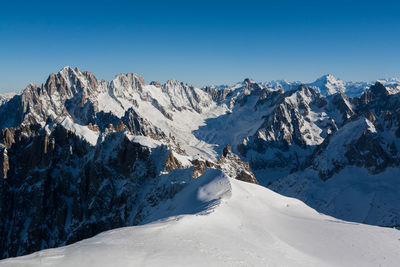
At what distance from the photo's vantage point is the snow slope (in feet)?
67.2

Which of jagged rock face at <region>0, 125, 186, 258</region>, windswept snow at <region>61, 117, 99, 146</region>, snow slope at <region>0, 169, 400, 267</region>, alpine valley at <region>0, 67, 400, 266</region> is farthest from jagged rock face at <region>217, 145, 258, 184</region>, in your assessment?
windswept snow at <region>61, 117, 99, 146</region>

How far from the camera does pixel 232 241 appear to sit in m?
27.4

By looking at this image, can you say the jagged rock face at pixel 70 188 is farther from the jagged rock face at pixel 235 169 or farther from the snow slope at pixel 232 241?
the jagged rock face at pixel 235 169

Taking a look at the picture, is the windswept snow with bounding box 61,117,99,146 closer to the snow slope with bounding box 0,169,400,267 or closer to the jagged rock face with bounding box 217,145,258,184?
the jagged rock face with bounding box 217,145,258,184

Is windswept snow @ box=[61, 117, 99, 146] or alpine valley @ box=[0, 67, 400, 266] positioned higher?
windswept snow @ box=[61, 117, 99, 146]

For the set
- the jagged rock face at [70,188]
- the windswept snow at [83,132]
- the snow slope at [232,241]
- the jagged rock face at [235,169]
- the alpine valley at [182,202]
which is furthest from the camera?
the jagged rock face at [235,169]

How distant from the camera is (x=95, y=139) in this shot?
8469 cm

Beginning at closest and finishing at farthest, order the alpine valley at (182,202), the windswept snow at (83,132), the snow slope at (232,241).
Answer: the snow slope at (232,241), the alpine valley at (182,202), the windswept snow at (83,132)

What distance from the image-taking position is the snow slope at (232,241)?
20469 mm

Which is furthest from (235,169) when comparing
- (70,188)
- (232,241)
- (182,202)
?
(232,241)

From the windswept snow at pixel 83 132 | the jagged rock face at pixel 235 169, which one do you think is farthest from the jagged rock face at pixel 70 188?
the jagged rock face at pixel 235 169

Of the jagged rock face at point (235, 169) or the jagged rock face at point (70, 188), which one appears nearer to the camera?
the jagged rock face at point (70, 188)

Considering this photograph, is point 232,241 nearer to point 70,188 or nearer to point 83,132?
point 70,188

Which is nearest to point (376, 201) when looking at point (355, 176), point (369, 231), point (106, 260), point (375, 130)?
point (355, 176)
